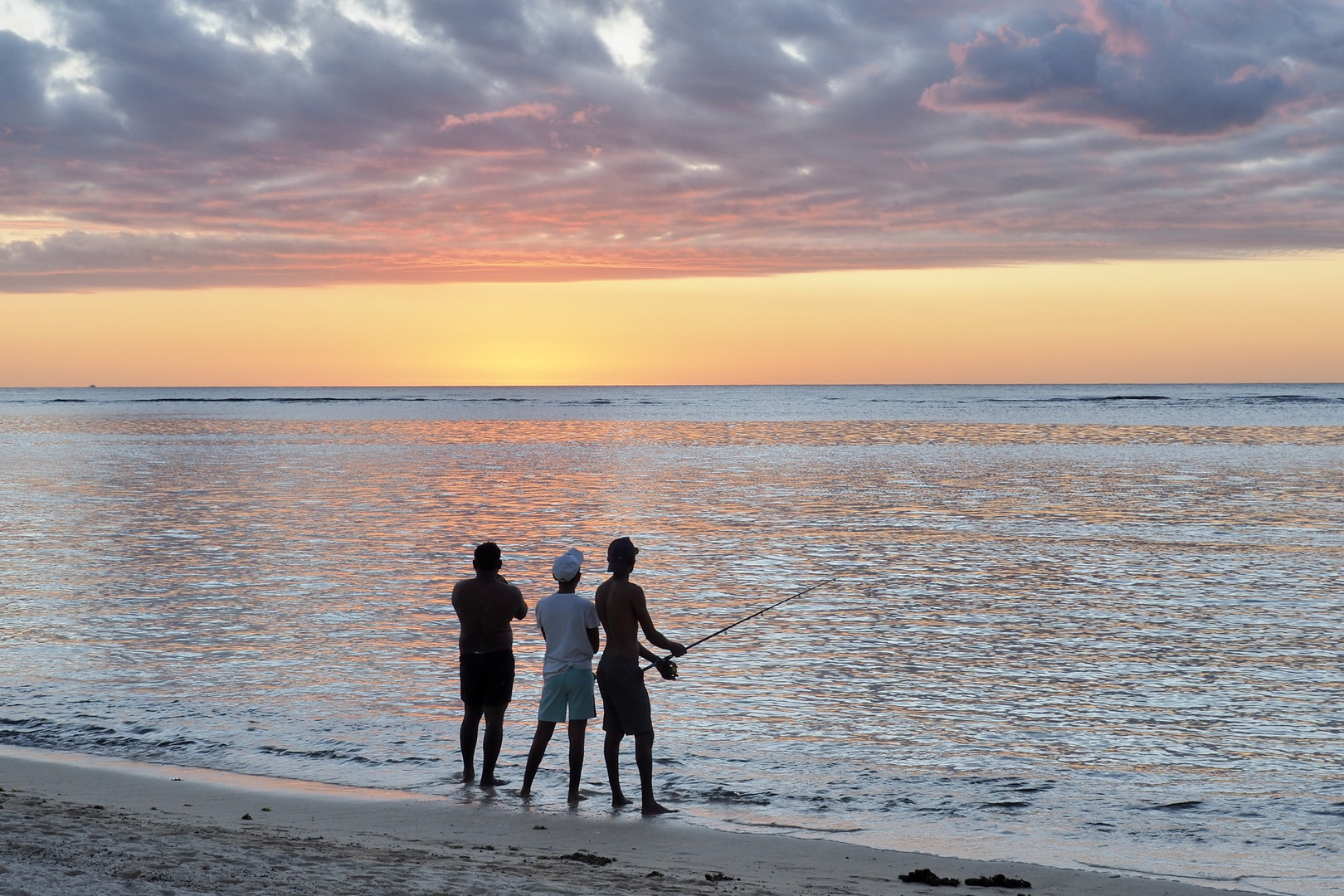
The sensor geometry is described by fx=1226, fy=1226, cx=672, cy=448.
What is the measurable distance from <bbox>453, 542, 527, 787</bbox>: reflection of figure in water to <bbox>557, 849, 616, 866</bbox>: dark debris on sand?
186cm

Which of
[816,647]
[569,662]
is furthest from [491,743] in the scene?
[816,647]

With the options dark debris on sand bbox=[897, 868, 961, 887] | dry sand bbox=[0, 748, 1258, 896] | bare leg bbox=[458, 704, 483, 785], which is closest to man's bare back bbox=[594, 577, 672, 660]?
dry sand bbox=[0, 748, 1258, 896]

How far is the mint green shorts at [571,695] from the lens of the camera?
323 inches

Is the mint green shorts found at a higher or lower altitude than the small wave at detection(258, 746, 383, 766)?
higher

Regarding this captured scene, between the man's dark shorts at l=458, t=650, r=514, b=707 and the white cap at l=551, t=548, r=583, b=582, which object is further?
the man's dark shorts at l=458, t=650, r=514, b=707

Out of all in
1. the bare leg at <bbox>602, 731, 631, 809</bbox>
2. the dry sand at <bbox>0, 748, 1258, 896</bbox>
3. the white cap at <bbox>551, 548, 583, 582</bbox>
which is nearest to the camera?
the dry sand at <bbox>0, 748, 1258, 896</bbox>

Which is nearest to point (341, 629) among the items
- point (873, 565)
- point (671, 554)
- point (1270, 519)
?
point (671, 554)

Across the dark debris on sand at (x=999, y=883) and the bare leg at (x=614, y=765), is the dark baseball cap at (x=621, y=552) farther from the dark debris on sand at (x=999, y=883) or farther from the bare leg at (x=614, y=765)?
the dark debris on sand at (x=999, y=883)

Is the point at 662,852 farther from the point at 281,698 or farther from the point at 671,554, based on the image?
the point at 671,554

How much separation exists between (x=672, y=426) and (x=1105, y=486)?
52364 millimetres

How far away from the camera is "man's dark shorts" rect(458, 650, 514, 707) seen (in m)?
8.67

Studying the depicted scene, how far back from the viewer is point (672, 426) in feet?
276

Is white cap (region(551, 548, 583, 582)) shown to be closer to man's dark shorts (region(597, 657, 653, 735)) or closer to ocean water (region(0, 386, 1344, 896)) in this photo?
man's dark shorts (region(597, 657, 653, 735))

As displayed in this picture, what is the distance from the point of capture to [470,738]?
347 inches
